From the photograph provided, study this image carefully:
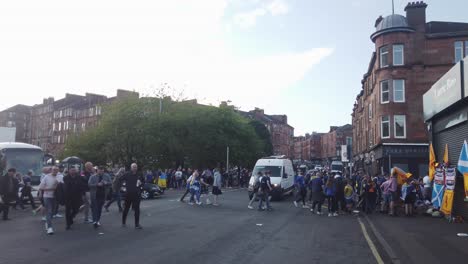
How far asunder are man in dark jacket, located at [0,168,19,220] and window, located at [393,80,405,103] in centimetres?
3096

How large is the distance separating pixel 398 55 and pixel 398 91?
3169 millimetres

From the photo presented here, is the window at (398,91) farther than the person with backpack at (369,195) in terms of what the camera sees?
Yes

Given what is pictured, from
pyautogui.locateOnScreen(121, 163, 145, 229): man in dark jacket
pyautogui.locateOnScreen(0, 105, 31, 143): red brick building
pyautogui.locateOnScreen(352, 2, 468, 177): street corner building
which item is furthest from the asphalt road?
pyautogui.locateOnScreen(0, 105, 31, 143): red brick building

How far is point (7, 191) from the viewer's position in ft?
48.5

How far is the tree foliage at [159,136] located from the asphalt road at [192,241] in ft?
90.8

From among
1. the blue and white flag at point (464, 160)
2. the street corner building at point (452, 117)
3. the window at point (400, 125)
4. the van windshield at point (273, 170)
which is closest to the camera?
the blue and white flag at point (464, 160)

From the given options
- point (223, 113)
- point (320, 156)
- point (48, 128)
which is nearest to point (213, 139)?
point (223, 113)

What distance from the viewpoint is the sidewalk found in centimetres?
870

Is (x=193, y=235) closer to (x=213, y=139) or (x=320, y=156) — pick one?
(x=213, y=139)

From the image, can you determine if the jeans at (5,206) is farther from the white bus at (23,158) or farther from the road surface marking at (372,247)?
the road surface marking at (372,247)

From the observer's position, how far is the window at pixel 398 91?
3616 cm

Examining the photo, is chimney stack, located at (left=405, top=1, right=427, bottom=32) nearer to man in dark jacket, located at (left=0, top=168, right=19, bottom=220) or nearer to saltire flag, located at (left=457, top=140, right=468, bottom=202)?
saltire flag, located at (left=457, top=140, right=468, bottom=202)

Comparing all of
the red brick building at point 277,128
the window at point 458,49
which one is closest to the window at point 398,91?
the window at point 458,49

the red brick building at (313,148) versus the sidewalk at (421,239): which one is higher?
the red brick building at (313,148)
